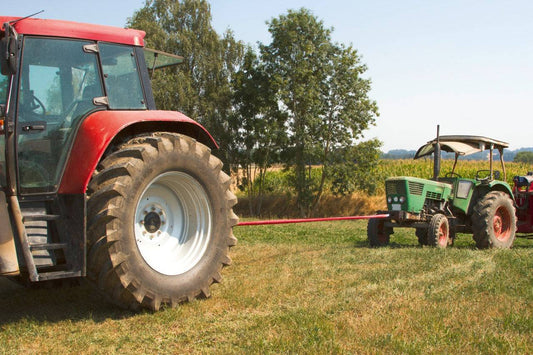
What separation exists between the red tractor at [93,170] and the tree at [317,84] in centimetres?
1994

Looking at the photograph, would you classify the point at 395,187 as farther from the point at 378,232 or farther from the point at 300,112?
the point at 300,112

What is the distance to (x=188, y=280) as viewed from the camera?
5277 millimetres

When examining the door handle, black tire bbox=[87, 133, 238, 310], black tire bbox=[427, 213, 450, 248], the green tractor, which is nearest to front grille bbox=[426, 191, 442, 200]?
the green tractor

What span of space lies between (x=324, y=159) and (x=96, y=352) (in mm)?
22357

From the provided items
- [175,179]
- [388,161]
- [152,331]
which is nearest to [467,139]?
[175,179]

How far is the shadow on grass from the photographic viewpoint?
495 centimetres

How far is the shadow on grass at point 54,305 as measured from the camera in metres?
4.95

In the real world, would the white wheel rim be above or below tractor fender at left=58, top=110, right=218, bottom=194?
below

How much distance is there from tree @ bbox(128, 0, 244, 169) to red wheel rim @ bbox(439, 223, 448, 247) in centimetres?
1838

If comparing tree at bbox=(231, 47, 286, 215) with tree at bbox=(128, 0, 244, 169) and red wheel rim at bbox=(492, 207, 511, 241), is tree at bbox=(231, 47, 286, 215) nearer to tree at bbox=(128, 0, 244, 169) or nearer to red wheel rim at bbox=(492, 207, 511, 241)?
tree at bbox=(128, 0, 244, 169)

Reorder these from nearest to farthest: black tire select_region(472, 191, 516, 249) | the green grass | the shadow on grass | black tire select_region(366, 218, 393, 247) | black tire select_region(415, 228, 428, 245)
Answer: the green grass → the shadow on grass → black tire select_region(472, 191, 516, 249) → black tire select_region(366, 218, 393, 247) → black tire select_region(415, 228, 428, 245)

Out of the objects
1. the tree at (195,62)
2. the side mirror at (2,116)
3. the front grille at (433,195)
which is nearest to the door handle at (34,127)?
the side mirror at (2,116)

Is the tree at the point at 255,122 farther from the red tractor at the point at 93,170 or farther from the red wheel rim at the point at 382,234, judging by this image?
the red tractor at the point at 93,170

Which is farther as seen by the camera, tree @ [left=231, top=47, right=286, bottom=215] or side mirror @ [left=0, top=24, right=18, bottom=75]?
tree @ [left=231, top=47, right=286, bottom=215]
